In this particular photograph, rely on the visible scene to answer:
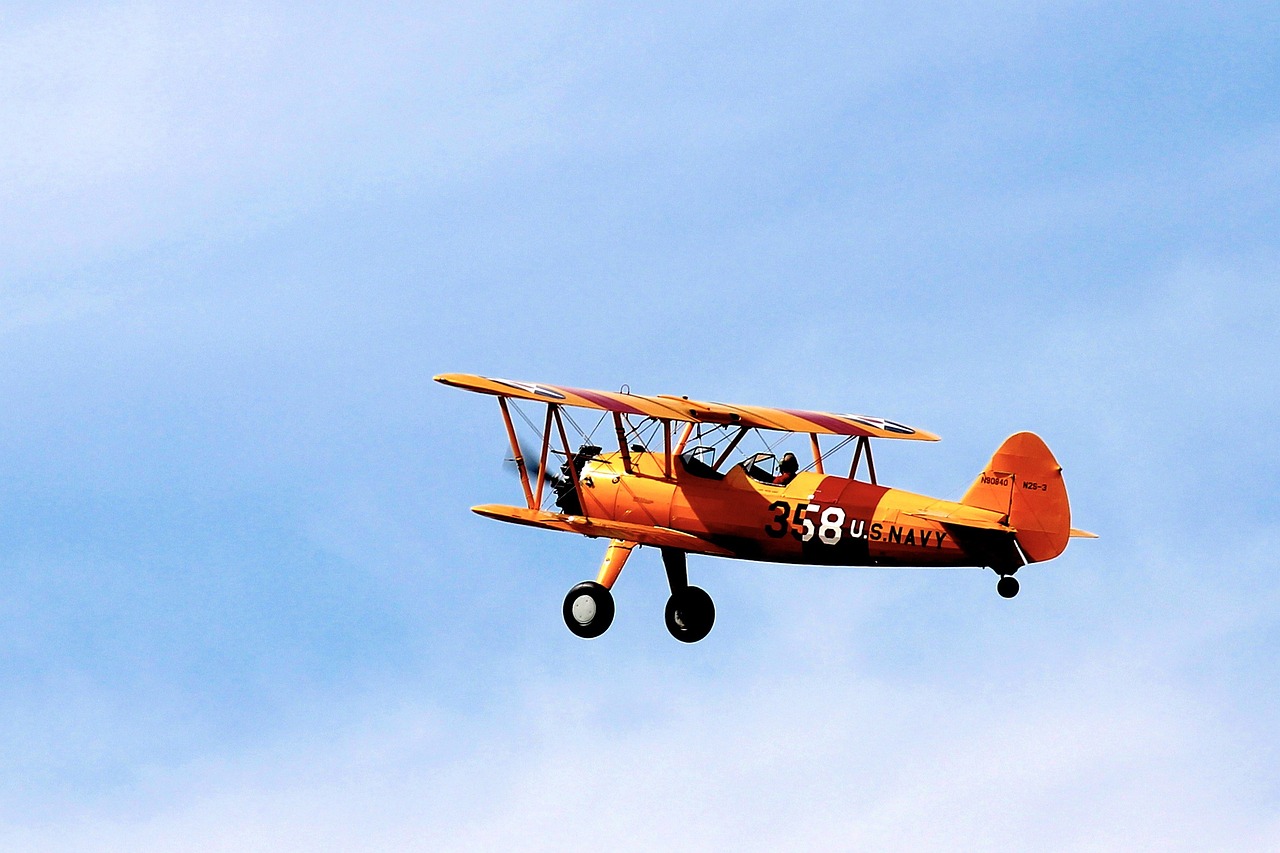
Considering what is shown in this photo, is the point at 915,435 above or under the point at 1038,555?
above

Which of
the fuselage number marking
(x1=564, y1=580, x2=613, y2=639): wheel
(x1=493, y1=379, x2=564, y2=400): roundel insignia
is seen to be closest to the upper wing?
(x1=493, y1=379, x2=564, y2=400): roundel insignia

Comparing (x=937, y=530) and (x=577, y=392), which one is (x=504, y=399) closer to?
(x=577, y=392)

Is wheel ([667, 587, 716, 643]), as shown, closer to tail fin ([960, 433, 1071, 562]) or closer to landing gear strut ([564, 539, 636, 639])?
landing gear strut ([564, 539, 636, 639])

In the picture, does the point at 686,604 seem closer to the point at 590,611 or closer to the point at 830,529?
the point at 590,611

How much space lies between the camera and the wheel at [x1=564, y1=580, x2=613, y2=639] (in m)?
31.2

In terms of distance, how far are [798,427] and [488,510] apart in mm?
3798

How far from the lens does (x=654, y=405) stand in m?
31.2

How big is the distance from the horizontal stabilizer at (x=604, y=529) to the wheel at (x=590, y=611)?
641 millimetres

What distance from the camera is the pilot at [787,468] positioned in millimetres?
31297

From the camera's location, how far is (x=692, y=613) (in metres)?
32.0

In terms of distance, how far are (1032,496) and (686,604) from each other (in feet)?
15.1

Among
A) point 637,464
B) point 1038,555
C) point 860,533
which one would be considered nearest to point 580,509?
point 637,464

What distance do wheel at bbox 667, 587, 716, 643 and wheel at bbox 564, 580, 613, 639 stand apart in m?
1.11

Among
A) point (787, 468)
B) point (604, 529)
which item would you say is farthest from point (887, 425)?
point (604, 529)
